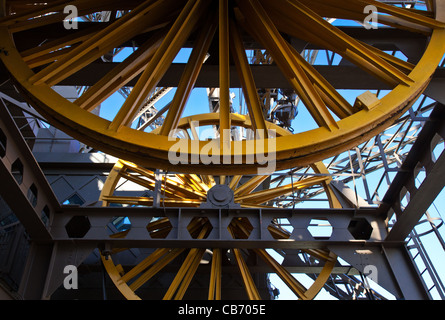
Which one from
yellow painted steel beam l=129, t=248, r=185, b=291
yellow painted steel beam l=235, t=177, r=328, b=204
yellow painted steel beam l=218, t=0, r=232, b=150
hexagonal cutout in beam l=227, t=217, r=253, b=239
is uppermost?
yellow painted steel beam l=235, t=177, r=328, b=204

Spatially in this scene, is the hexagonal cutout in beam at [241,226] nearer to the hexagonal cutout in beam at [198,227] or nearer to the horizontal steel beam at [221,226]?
the hexagonal cutout in beam at [198,227]

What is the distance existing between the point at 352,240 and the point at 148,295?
7386mm

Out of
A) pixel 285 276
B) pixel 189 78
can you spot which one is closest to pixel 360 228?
pixel 285 276

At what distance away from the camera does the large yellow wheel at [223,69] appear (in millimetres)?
5980

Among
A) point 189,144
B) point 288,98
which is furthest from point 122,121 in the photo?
point 288,98

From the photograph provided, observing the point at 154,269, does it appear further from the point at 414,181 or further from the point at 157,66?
the point at 157,66

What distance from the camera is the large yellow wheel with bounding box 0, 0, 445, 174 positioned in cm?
598

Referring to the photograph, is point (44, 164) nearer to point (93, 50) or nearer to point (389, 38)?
point (93, 50)

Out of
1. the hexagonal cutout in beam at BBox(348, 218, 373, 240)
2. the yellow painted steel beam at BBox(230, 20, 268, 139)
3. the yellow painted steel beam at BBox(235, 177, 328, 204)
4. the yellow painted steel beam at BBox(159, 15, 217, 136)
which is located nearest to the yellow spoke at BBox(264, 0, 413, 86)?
the yellow painted steel beam at BBox(230, 20, 268, 139)

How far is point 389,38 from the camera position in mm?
Result: 8242

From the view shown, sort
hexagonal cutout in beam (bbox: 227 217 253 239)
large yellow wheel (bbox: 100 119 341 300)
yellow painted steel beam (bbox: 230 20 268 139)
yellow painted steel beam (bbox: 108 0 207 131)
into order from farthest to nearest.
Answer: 1. hexagonal cutout in beam (bbox: 227 217 253 239)
2. large yellow wheel (bbox: 100 119 341 300)
3. yellow painted steel beam (bbox: 230 20 268 139)
4. yellow painted steel beam (bbox: 108 0 207 131)

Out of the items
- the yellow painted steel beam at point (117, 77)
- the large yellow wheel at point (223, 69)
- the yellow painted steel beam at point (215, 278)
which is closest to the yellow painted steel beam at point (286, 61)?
the large yellow wheel at point (223, 69)

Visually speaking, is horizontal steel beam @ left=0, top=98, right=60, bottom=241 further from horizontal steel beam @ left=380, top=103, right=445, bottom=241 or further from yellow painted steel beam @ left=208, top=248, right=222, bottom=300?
horizontal steel beam @ left=380, top=103, right=445, bottom=241
